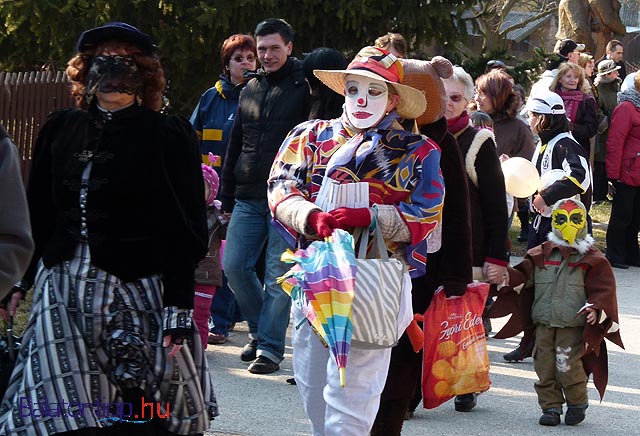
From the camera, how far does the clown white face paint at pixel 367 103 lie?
4855 mm

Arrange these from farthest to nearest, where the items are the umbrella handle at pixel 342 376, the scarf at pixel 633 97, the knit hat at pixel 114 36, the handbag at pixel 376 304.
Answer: the scarf at pixel 633 97, the handbag at pixel 376 304, the umbrella handle at pixel 342 376, the knit hat at pixel 114 36

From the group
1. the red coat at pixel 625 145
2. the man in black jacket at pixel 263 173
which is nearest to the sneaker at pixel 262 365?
the man in black jacket at pixel 263 173

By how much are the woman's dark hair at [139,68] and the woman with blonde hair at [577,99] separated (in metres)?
7.65

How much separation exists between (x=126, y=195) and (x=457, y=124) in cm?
250

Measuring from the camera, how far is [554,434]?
632 cm

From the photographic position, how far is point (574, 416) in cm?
649

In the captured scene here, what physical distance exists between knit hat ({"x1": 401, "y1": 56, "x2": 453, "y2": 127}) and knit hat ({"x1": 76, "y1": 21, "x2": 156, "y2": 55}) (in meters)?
1.35

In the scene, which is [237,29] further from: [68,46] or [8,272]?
[8,272]

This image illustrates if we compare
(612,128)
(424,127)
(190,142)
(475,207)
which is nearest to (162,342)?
(190,142)

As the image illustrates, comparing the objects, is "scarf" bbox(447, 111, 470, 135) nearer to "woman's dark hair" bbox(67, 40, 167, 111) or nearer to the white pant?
the white pant

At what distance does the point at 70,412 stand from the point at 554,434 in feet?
10.2

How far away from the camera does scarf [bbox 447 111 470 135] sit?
6238 millimetres

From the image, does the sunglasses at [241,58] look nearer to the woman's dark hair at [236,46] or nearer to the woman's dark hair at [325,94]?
the woman's dark hair at [236,46]

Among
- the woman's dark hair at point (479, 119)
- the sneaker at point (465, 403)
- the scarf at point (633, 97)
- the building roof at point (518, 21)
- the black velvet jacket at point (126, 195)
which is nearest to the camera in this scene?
the black velvet jacket at point (126, 195)
